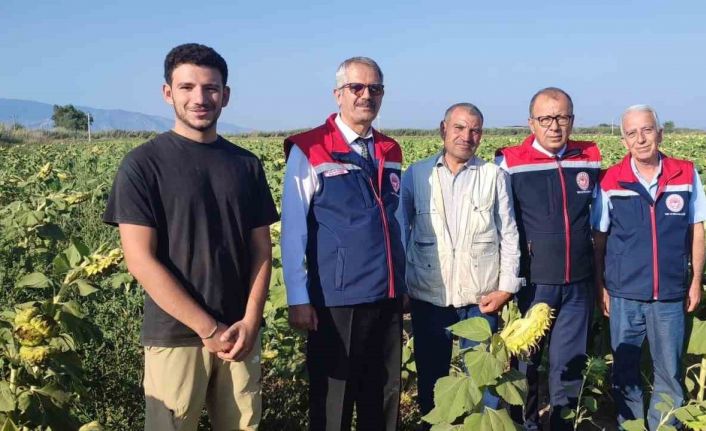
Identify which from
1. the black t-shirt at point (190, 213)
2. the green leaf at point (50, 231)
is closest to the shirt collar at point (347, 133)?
the black t-shirt at point (190, 213)

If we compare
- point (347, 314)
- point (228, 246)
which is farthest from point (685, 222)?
point (228, 246)

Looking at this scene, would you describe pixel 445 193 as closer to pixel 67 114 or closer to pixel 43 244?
pixel 43 244

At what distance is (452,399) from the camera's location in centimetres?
214

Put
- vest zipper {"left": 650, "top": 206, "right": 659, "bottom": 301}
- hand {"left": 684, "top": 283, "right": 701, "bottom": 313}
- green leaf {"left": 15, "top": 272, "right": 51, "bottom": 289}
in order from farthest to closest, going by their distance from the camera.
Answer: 1. hand {"left": 684, "top": 283, "right": 701, "bottom": 313}
2. vest zipper {"left": 650, "top": 206, "right": 659, "bottom": 301}
3. green leaf {"left": 15, "top": 272, "right": 51, "bottom": 289}

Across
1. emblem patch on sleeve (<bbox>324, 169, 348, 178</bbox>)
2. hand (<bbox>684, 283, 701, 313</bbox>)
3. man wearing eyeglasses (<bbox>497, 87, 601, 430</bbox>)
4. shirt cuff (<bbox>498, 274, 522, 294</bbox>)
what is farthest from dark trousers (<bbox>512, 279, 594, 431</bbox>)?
emblem patch on sleeve (<bbox>324, 169, 348, 178</bbox>)

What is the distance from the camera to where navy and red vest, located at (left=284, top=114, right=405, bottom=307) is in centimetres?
279

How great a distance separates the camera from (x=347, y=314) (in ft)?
9.27

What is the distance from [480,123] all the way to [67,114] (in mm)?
71479

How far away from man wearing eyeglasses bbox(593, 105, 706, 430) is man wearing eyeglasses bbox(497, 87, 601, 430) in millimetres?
134

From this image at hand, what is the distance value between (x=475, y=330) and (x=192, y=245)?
3.38 feet

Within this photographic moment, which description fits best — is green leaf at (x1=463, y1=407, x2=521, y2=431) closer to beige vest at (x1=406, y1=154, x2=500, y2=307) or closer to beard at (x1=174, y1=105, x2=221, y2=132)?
beige vest at (x1=406, y1=154, x2=500, y2=307)

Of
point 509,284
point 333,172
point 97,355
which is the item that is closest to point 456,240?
point 509,284

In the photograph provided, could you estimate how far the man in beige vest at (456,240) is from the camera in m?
3.10

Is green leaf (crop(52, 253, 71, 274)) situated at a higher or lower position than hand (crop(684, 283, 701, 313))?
higher
